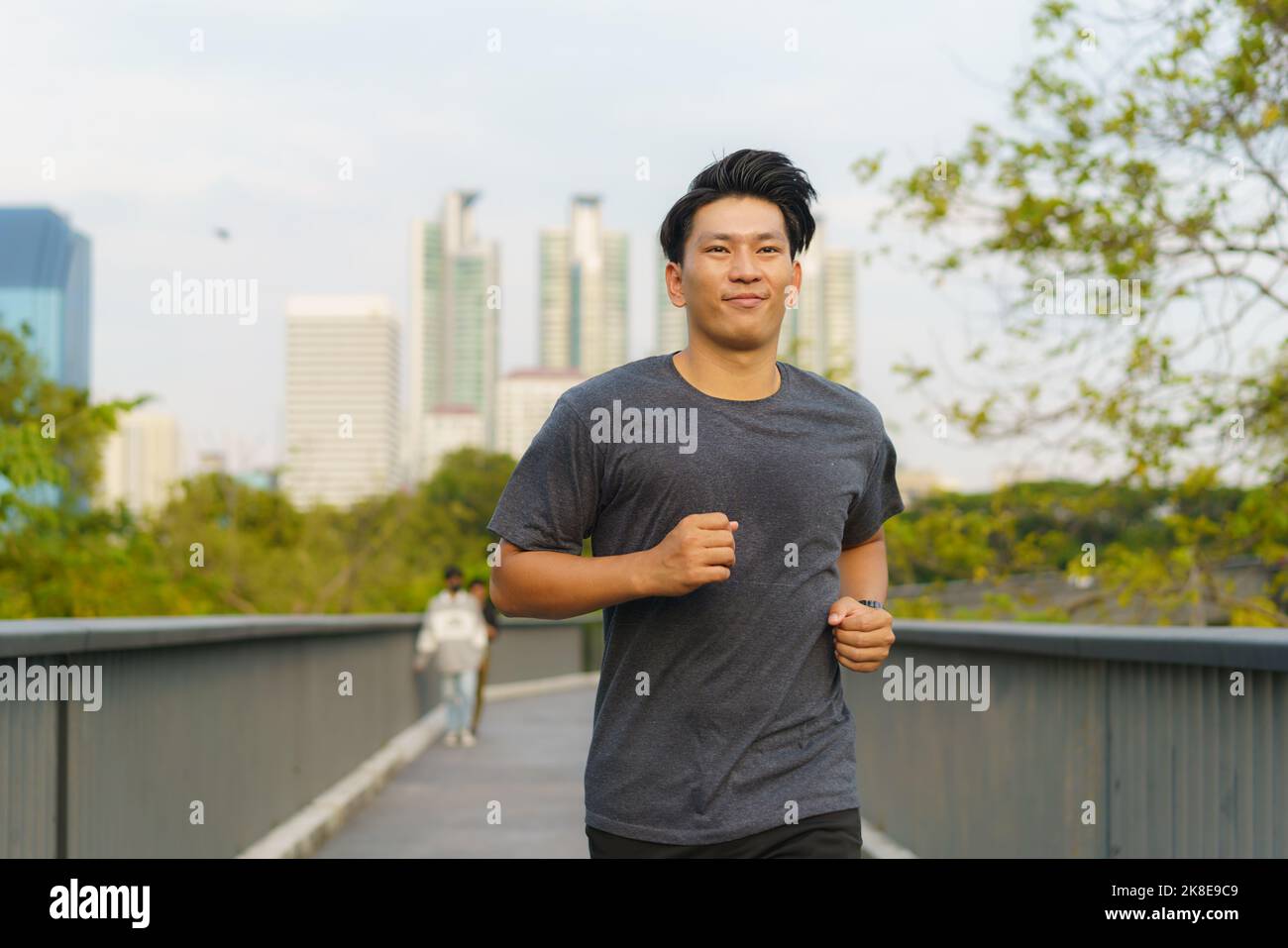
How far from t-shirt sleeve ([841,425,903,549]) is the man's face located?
0.40 metres

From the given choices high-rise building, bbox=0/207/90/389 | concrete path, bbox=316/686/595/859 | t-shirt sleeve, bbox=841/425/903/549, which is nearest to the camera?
t-shirt sleeve, bbox=841/425/903/549

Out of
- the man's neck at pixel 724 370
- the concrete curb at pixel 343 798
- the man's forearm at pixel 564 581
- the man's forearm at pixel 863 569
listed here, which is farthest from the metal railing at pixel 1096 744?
the concrete curb at pixel 343 798

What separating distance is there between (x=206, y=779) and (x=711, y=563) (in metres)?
5.45

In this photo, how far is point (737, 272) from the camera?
11.2 feet

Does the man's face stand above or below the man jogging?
above

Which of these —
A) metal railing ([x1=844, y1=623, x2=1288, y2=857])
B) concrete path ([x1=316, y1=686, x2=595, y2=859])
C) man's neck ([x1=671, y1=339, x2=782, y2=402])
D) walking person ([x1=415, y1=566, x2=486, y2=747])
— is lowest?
concrete path ([x1=316, y1=686, x2=595, y2=859])

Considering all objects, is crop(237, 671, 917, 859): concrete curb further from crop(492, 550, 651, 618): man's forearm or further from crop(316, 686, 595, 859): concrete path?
crop(492, 550, 651, 618): man's forearm

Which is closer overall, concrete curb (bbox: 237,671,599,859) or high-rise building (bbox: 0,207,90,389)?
concrete curb (bbox: 237,671,599,859)

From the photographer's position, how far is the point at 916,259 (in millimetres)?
14945

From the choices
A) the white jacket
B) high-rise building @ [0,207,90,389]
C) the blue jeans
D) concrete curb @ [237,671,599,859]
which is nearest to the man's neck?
concrete curb @ [237,671,599,859]

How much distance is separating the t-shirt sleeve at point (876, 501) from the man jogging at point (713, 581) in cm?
16

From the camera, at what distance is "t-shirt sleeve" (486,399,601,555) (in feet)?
10.9
